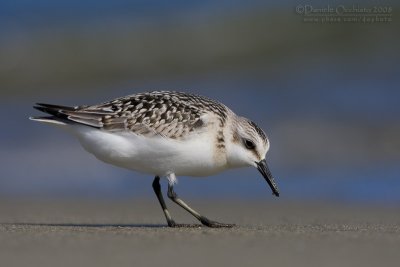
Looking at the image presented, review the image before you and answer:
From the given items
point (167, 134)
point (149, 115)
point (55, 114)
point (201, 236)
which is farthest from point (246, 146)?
point (55, 114)

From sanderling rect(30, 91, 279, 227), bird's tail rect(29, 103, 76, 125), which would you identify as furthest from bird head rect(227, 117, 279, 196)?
bird's tail rect(29, 103, 76, 125)

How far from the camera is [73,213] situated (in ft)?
30.8

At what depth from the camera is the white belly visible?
24.9 feet

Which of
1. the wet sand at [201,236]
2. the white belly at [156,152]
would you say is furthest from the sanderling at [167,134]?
the wet sand at [201,236]

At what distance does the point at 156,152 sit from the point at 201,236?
3.59ft

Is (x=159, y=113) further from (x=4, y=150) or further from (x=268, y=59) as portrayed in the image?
(x=268, y=59)

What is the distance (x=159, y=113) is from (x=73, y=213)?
7.21 ft

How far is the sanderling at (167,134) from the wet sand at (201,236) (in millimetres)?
594

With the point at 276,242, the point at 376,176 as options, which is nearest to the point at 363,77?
the point at 376,176

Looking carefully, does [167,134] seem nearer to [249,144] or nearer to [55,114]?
[249,144]

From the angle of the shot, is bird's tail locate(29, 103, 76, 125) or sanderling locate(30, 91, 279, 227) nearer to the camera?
sanderling locate(30, 91, 279, 227)

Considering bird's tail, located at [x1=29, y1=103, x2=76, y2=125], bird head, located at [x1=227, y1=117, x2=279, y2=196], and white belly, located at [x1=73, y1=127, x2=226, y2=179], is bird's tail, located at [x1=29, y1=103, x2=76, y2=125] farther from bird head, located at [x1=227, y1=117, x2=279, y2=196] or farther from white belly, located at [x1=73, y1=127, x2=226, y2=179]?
bird head, located at [x1=227, y1=117, x2=279, y2=196]

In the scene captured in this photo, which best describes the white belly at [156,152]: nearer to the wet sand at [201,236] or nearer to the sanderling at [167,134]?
the sanderling at [167,134]

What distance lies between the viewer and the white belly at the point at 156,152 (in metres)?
7.60
